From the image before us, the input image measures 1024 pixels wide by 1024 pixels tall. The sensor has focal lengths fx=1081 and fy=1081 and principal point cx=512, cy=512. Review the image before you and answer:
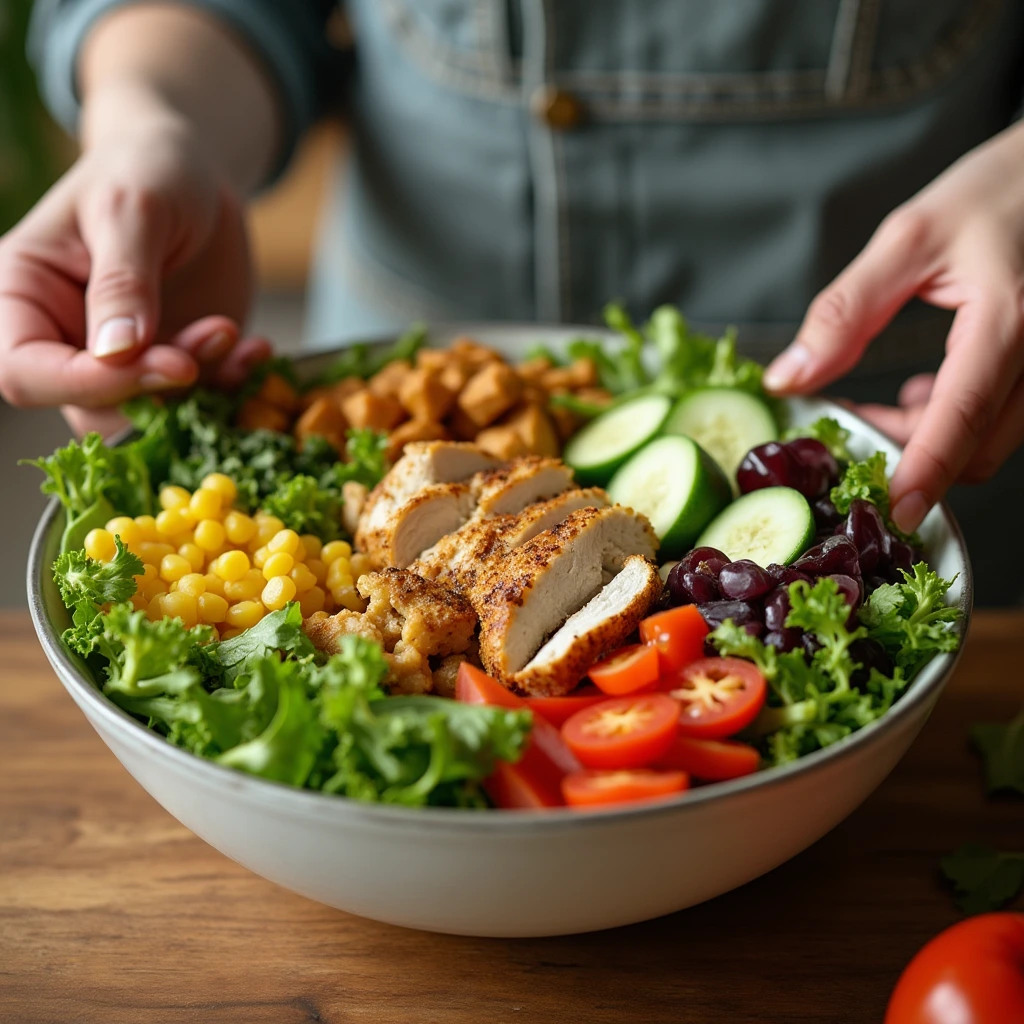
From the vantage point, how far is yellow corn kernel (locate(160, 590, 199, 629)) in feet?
6.02

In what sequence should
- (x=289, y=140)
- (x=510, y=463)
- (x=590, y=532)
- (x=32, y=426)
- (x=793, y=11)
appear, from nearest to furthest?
(x=590, y=532)
(x=510, y=463)
(x=793, y=11)
(x=289, y=140)
(x=32, y=426)

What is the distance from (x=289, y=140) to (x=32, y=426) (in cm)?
376

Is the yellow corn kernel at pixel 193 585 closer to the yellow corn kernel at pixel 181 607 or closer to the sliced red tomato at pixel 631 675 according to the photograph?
the yellow corn kernel at pixel 181 607

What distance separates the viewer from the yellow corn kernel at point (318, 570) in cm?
203

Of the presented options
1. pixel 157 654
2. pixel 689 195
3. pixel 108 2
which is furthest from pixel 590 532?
pixel 108 2

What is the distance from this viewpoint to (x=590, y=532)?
1938 mm

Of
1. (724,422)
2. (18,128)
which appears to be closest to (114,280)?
(724,422)

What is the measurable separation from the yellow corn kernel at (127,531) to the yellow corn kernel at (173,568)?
75 millimetres

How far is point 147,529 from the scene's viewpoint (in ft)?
6.64

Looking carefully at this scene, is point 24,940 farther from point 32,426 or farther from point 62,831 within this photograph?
point 32,426

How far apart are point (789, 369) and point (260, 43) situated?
6.12ft

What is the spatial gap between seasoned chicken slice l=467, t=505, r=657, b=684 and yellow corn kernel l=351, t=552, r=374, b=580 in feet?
0.83

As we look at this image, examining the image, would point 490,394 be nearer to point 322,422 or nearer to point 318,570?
point 322,422

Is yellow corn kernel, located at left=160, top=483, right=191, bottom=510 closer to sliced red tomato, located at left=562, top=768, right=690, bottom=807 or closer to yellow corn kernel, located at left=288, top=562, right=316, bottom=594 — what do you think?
yellow corn kernel, located at left=288, top=562, right=316, bottom=594
